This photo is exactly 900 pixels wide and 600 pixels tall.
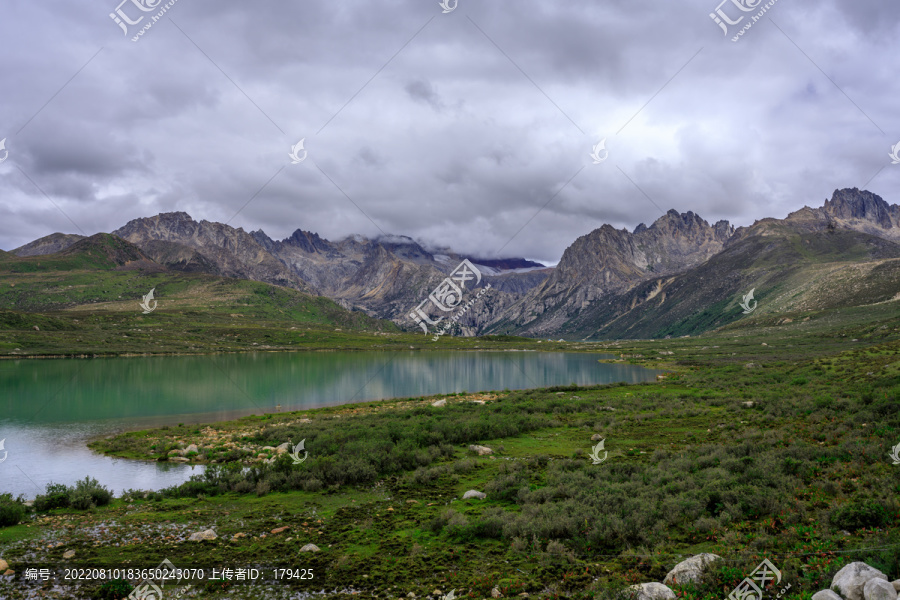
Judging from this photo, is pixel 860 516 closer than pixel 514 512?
Yes

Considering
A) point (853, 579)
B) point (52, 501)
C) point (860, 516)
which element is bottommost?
point (52, 501)

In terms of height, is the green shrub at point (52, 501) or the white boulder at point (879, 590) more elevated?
→ the white boulder at point (879, 590)

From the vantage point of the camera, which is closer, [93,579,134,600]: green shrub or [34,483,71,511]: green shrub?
[93,579,134,600]: green shrub

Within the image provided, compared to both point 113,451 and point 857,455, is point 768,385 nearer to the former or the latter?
point 857,455

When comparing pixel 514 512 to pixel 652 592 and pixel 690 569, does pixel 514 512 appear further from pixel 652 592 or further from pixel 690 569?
pixel 652 592

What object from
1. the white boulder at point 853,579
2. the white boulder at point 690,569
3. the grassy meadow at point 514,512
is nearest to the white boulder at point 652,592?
the grassy meadow at point 514,512

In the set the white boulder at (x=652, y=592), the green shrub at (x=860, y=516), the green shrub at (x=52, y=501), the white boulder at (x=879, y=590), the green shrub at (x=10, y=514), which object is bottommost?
the green shrub at (x=52, y=501)

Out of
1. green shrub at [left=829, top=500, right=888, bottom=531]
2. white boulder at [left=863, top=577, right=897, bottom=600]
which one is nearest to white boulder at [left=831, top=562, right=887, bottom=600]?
white boulder at [left=863, top=577, right=897, bottom=600]

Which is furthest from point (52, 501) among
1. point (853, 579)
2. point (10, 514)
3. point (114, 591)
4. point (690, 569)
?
point (853, 579)

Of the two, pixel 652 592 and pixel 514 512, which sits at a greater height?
pixel 652 592

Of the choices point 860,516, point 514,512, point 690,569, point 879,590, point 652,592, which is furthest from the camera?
point 514,512

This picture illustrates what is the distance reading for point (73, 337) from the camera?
393 feet

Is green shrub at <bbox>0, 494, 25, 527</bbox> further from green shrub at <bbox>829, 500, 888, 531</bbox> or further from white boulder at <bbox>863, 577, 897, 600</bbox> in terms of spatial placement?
green shrub at <bbox>829, 500, 888, 531</bbox>

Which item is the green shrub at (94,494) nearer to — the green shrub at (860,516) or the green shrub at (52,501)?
the green shrub at (52,501)
